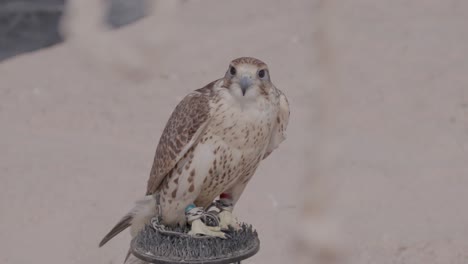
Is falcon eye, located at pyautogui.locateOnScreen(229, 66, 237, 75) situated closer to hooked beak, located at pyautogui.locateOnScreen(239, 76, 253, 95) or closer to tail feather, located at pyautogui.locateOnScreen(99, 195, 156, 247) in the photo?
hooked beak, located at pyautogui.locateOnScreen(239, 76, 253, 95)

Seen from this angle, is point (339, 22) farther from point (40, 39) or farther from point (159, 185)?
point (40, 39)

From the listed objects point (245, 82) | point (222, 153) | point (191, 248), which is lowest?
point (191, 248)

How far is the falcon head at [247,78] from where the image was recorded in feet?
4.13

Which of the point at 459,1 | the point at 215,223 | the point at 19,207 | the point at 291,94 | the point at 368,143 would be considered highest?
the point at 459,1

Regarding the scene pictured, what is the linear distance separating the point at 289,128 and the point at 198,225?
2107 mm

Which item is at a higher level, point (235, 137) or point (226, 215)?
point (235, 137)

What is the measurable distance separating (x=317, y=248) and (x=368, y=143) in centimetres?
275

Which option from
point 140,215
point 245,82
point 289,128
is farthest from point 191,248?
point 289,128

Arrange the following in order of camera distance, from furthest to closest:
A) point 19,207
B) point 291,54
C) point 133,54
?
point 133,54
point 291,54
point 19,207

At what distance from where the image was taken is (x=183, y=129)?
1426mm

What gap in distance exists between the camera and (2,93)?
13.1 feet

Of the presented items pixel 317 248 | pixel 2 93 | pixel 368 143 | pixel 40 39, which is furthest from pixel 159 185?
pixel 40 39

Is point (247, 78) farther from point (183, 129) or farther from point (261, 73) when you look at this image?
point (183, 129)

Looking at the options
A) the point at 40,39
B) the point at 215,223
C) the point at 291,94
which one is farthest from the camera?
the point at 40,39
